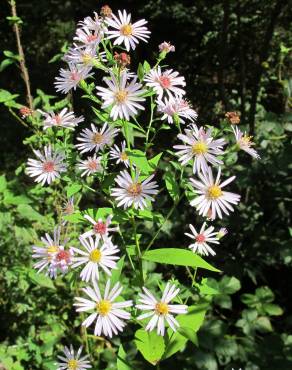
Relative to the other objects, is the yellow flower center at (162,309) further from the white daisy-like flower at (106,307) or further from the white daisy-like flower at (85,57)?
the white daisy-like flower at (85,57)

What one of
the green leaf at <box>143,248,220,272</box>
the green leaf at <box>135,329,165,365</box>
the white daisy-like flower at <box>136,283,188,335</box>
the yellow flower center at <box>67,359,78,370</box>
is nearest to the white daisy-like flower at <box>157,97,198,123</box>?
the green leaf at <box>143,248,220,272</box>

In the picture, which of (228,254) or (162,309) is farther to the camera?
(228,254)

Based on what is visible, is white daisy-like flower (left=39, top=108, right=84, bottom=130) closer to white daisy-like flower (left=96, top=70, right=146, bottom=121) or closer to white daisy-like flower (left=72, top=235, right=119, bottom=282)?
white daisy-like flower (left=96, top=70, right=146, bottom=121)

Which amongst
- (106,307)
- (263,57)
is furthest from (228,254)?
(106,307)

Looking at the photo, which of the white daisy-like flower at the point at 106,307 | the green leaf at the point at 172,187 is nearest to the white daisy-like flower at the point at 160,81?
the green leaf at the point at 172,187

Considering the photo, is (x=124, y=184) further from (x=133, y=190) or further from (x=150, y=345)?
(x=150, y=345)

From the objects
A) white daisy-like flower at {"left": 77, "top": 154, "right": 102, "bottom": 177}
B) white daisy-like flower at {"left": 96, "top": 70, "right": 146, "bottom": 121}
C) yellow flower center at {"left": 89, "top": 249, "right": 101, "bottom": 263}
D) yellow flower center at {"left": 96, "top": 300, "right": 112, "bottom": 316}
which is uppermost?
white daisy-like flower at {"left": 96, "top": 70, "right": 146, "bottom": 121}

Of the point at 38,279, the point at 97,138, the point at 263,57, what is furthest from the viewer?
the point at 263,57
